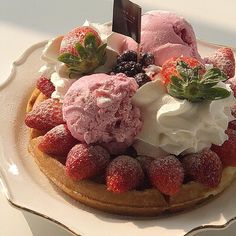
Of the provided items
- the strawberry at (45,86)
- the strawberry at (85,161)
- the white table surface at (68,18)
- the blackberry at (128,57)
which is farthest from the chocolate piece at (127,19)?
the white table surface at (68,18)

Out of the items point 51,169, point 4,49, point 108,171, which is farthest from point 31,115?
point 4,49

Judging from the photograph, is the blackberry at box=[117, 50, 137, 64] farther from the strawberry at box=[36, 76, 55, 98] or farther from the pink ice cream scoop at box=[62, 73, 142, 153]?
the strawberry at box=[36, 76, 55, 98]

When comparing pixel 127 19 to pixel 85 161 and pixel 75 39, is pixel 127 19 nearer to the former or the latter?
pixel 75 39

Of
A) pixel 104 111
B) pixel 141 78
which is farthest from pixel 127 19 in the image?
pixel 104 111

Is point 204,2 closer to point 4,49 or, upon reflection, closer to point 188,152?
point 4,49

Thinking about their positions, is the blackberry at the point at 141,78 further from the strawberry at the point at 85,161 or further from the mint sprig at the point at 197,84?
the strawberry at the point at 85,161
